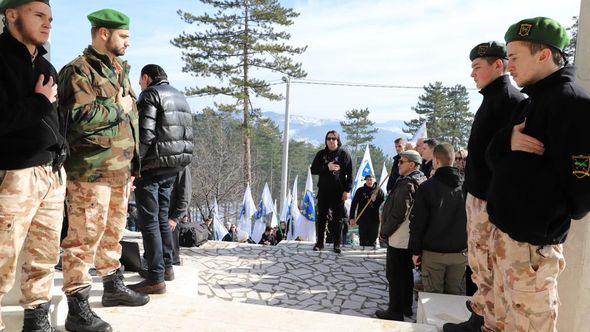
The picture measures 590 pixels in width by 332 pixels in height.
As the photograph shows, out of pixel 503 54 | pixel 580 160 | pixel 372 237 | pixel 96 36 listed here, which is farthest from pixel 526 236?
pixel 372 237

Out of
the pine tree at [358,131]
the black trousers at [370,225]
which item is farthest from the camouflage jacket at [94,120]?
the pine tree at [358,131]

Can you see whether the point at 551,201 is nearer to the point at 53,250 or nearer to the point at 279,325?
the point at 279,325

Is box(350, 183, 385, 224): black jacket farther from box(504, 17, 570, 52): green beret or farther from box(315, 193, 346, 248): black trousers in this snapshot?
box(504, 17, 570, 52): green beret

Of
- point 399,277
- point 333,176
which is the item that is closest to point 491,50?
point 399,277

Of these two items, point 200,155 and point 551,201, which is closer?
point 551,201

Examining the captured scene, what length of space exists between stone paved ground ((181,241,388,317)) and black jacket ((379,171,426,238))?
1.24 m

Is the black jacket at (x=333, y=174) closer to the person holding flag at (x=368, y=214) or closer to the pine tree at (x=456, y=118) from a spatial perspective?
the person holding flag at (x=368, y=214)

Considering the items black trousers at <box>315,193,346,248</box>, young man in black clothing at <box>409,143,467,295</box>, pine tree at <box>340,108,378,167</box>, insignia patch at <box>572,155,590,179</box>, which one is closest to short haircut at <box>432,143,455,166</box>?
young man in black clothing at <box>409,143,467,295</box>

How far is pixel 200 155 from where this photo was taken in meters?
30.2

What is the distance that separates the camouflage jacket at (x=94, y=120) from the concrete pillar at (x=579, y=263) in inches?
112

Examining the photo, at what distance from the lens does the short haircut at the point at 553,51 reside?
2092mm

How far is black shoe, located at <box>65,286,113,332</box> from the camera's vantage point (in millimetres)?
2549

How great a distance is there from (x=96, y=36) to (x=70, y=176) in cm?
89

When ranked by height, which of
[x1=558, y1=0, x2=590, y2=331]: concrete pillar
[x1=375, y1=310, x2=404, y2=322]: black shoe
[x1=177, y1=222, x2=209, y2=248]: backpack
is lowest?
[x1=375, y1=310, x2=404, y2=322]: black shoe
